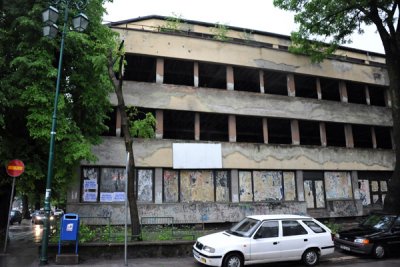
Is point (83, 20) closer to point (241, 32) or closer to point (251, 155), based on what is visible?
point (251, 155)

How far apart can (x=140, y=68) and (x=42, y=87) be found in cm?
1159

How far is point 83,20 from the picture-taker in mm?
11375

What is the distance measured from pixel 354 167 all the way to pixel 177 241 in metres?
17.7

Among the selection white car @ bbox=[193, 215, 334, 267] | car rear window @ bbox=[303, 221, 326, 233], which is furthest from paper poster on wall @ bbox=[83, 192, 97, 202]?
car rear window @ bbox=[303, 221, 326, 233]

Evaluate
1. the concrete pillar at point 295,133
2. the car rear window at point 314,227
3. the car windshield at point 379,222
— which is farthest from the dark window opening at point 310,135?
the car rear window at point 314,227

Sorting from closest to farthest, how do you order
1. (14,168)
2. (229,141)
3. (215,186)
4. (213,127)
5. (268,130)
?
1. (14,168)
2. (215,186)
3. (229,141)
4. (213,127)
5. (268,130)

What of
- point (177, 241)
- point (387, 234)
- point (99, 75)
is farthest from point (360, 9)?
point (177, 241)

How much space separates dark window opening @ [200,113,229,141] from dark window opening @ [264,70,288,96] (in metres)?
4.51

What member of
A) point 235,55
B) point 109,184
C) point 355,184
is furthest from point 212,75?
point 355,184

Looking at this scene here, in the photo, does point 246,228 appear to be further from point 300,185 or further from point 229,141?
point 300,185

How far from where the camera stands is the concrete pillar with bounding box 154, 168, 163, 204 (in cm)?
1988

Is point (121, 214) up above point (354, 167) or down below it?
below

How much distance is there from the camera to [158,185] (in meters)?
20.1

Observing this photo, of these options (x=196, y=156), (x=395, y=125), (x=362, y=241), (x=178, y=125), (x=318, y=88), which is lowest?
(x=362, y=241)
